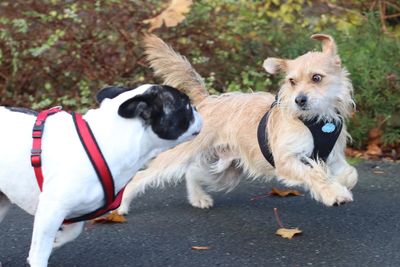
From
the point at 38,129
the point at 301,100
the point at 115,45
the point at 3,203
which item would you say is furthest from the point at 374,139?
the point at 38,129

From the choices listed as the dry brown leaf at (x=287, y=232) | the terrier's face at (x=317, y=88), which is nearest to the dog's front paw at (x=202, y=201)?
the dry brown leaf at (x=287, y=232)

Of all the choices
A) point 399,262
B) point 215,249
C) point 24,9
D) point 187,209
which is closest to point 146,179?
point 187,209

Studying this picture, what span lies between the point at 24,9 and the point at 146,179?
12.1 feet

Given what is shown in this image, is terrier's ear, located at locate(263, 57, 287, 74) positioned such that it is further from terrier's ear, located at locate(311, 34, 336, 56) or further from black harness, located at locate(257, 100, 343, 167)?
black harness, located at locate(257, 100, 343, 167)

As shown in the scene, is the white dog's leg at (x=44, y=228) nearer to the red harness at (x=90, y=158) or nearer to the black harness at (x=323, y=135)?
the red harness at (x=90, y=158)

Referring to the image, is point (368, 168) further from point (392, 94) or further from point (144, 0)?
point (144, 0)

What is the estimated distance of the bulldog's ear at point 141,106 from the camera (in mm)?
4125

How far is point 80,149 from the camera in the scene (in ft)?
13.5

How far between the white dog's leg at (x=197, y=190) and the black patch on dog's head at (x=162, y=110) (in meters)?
1.86

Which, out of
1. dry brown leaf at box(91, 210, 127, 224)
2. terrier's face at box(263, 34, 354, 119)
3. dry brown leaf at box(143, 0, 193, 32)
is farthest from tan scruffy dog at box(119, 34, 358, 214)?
dry brown leaf at box(143, 0, 193, 32)

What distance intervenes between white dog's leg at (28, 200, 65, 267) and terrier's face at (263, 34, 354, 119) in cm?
200

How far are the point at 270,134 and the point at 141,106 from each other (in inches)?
69.4

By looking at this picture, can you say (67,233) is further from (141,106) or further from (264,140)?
(264,140)

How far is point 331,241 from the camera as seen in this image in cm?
518
